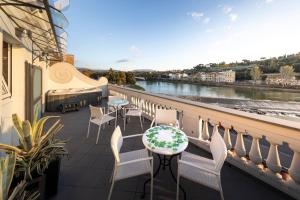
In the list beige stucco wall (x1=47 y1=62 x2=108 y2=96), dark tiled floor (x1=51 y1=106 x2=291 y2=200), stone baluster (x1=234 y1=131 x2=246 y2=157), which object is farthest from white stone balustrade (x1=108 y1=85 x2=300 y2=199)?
beige stucco wall (x1=47 y1=62 x2=108 y2=96)

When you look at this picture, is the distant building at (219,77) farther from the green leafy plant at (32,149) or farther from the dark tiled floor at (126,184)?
the green leafy plant at (32,149)

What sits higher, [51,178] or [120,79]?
[120,79]

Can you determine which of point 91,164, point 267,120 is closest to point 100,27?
point 91,164

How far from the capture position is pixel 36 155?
6.29 ft

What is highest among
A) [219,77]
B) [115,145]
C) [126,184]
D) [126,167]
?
[219,77]

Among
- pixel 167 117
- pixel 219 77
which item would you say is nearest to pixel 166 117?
pixel 167 117

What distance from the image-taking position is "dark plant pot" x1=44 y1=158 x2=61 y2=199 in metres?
2.04

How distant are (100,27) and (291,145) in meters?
16.5

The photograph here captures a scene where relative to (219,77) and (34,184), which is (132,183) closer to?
(34,184)

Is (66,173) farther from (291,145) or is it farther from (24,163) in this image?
(291,145)

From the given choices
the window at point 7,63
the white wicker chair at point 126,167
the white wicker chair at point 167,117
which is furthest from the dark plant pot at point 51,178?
the window at point 7,63

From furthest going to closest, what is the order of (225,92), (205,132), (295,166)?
(225,92)
(205,132)
(295,166)

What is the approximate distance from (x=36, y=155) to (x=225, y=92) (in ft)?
152

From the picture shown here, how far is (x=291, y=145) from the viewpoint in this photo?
2.02 metres
